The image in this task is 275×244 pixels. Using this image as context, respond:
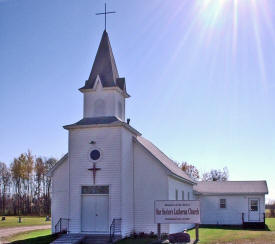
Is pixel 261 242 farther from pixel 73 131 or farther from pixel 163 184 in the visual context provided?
pixel 73 131

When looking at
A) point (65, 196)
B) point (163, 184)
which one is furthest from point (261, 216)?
point (65, 196)

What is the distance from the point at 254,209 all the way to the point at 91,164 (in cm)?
2065

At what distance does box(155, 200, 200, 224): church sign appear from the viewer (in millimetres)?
23094

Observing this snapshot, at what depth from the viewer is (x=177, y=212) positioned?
23.3 metres

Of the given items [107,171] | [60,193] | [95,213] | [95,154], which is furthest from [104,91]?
[60,193]

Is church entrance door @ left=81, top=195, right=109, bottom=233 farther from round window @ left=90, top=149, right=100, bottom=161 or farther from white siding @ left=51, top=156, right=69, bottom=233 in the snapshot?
white siding @ left=51, top=156, right=69, bottom=233

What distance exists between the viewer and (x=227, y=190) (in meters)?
40.9

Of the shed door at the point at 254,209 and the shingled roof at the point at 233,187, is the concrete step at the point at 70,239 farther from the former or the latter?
the shed door at the point at 254,209

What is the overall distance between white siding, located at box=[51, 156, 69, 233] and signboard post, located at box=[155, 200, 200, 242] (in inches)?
312

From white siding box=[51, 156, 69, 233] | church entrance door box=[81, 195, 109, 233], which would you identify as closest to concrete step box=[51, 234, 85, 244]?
church entrance door box=[81, 195, 109, 233]

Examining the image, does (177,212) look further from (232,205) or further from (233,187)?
(233,187)

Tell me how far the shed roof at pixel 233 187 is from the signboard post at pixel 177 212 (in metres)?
17.1

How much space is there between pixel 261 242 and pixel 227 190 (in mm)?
19068

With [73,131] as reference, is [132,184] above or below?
below
